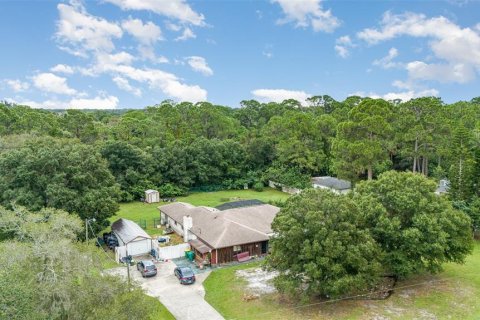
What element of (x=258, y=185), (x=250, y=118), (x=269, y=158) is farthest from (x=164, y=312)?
(x=250, y=118)

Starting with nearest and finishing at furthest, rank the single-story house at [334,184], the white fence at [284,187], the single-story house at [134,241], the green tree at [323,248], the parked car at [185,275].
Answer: the green tree at [323,248] < the parked car at [185,275] < the single-story house at [134,241] < the single-story house at [334,184] < the white fence at [284,187]

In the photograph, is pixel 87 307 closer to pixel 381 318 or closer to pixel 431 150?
pixel 381 318

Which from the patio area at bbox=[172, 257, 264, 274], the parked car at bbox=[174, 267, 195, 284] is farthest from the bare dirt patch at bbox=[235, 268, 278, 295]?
A: the parked car at bbox=[174, 267, 195, 284]

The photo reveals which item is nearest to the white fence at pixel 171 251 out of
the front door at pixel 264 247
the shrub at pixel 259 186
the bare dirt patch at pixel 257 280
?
the bare dirt patch at pixel 257 280

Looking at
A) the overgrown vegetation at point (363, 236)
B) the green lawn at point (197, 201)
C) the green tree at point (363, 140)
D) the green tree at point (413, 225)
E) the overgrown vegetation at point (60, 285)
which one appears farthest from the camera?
the green tree at point (363, 140)

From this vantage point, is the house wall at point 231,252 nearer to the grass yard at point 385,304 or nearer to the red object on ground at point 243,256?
the red object on ground at point 243,256

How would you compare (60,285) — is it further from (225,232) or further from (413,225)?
(413,225)
